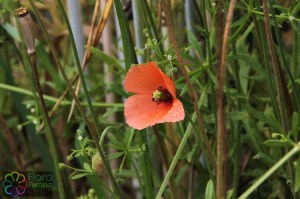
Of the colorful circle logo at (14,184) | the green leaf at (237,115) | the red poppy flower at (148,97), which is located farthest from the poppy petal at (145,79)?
the colorful circle logo at (14,184)

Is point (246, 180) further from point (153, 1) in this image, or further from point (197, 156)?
point (153, 1)

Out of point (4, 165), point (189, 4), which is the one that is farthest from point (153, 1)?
point (4, 165)

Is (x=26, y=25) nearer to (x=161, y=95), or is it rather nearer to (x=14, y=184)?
(x=161, y=95)

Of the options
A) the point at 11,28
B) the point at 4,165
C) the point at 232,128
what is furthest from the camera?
the point at 4,165

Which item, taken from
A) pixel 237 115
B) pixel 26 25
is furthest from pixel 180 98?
pixel 26 25

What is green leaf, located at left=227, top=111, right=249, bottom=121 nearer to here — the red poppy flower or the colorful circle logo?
the red poppy flower

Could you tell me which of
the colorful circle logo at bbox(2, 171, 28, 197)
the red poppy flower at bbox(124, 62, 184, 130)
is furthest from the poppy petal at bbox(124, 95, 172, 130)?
the colorful circle logo at bbox(2, 171, 28, 197)
